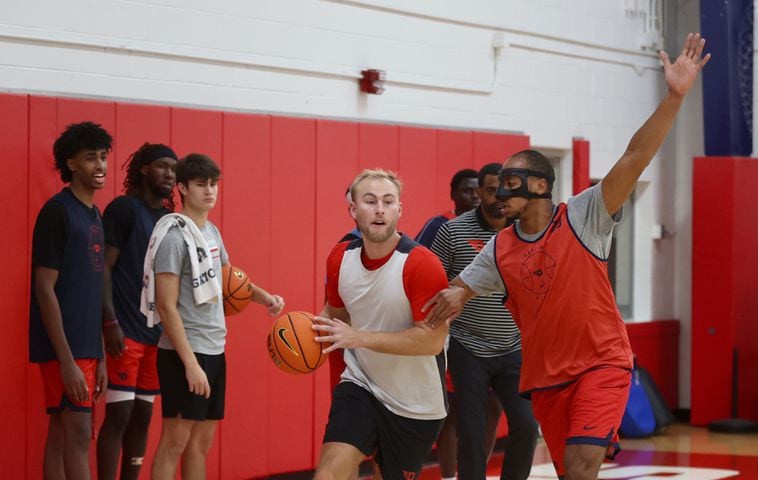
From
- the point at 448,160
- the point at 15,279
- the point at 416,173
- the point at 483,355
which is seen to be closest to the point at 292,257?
the point at 416,173

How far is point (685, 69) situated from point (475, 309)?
2.29 meters

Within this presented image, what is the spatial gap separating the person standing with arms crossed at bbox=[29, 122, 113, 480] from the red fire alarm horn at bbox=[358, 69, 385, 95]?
2.77 metres

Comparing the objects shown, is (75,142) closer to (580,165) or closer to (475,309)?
(475,309)

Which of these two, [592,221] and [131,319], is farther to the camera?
[131,319]

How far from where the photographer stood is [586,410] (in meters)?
4.95

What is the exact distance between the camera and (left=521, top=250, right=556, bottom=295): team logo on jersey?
5.09 metres

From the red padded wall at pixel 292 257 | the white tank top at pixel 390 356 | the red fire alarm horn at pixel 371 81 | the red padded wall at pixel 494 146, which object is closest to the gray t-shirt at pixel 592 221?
the white tank top at pixel 390 356

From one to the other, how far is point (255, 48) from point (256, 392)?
225 cm

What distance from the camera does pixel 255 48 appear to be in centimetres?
797

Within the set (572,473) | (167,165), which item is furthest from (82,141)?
(572,473)

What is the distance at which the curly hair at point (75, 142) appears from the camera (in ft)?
20.3

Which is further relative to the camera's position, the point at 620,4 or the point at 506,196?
the point at 620,4

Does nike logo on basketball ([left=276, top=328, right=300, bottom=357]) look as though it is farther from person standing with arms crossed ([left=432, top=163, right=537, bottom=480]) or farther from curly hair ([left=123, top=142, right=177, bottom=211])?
curly hair ([left=123, top=142, right=177, bottom=211])

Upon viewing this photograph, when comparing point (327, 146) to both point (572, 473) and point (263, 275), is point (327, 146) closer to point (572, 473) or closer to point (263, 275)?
point (263, 275)
